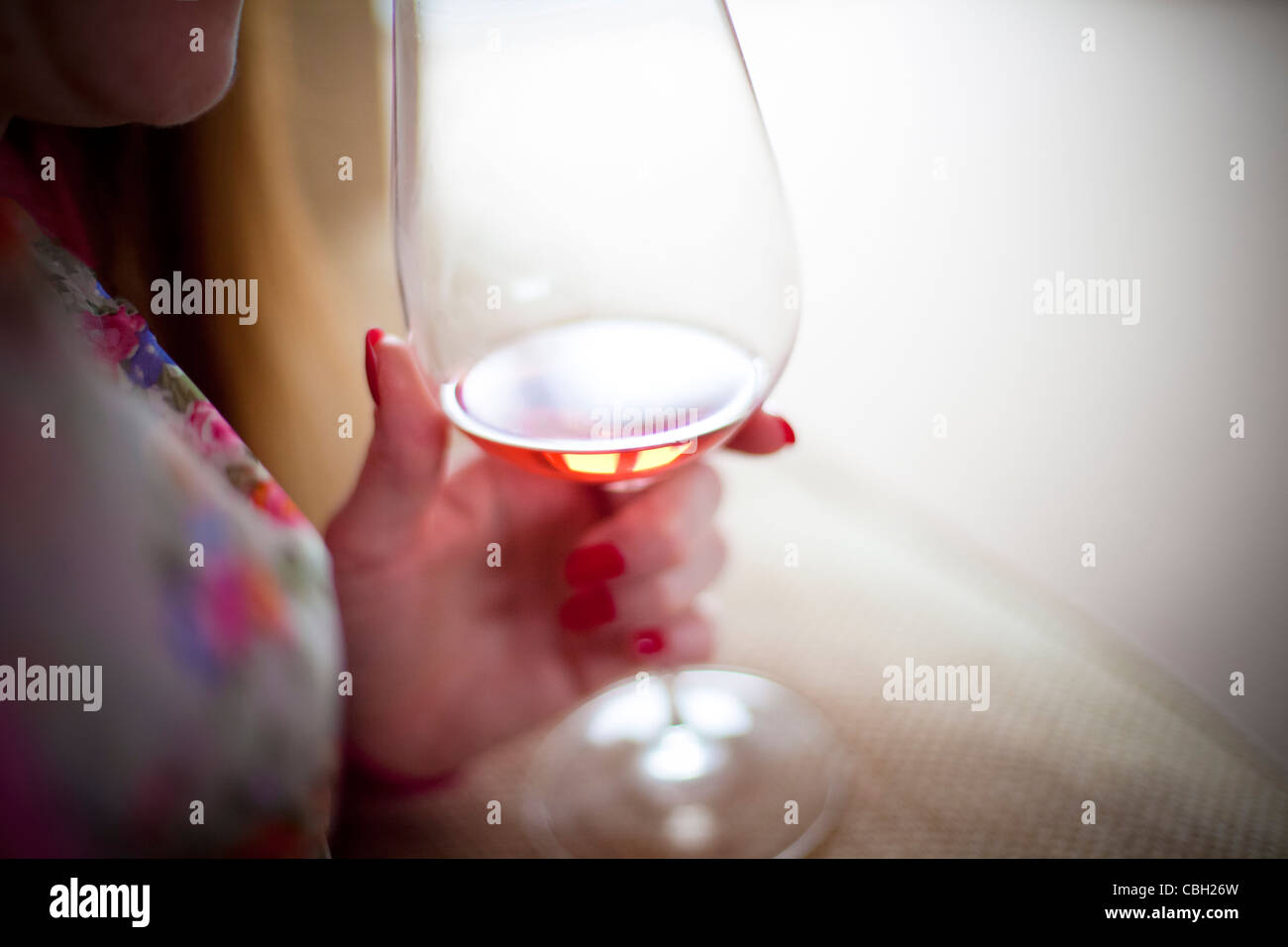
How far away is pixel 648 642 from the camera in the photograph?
48cm

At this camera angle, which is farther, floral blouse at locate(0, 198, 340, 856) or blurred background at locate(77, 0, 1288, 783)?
blurred background at locate(77, 0, 1288, 783)

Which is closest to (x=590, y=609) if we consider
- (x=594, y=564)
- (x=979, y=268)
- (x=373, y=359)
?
(x=594, y=564)

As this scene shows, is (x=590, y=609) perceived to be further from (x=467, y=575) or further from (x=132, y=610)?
(x=132, y=610)

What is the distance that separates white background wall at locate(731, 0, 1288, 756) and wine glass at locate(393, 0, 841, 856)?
0.31 meters

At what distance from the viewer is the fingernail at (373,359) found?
42 cm

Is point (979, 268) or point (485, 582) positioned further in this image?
point (979, 268)

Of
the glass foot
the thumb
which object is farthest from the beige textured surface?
the thumb

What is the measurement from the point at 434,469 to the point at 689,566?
0.42ft

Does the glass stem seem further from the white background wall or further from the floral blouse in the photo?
the white background wall

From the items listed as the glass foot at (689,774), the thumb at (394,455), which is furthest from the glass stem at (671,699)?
the thumb at (394,455)

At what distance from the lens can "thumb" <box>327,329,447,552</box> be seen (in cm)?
42

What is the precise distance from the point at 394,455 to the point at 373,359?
44mm

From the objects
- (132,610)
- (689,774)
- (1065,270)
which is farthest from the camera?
(1065,270)

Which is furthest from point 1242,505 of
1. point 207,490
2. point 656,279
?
point 207,490
